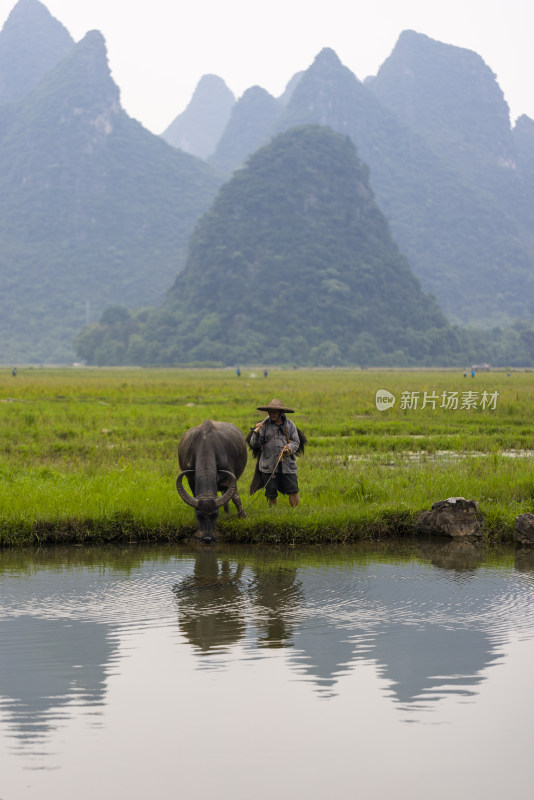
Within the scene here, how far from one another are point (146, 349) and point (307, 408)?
98.7 metres

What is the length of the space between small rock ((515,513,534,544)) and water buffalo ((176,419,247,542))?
3039 millimetres

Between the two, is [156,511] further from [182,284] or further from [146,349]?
[182,284]

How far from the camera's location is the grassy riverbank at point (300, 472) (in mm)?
10047

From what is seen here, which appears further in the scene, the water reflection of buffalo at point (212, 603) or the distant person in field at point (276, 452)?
the distant person in field at point (276, 452)

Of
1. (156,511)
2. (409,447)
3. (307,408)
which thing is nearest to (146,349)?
(307,408)

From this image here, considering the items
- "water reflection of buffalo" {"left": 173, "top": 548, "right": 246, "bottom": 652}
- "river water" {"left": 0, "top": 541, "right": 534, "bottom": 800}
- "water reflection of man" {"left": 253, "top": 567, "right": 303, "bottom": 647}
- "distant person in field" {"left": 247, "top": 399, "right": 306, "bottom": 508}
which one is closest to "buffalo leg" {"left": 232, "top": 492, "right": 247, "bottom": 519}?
"distant person in field" {"left": 247, "top": 399, "right": 306, "bottom": 508}

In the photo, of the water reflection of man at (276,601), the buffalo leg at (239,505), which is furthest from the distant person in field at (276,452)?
the water reflection of man at (276,601)

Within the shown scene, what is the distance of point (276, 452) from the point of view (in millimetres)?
10312

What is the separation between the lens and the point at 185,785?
441 cm

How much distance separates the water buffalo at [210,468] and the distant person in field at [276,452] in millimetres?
343

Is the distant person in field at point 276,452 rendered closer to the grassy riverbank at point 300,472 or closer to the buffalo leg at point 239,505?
the grassy riverbank at point 300,472
